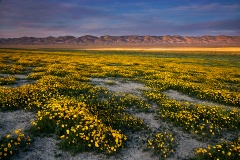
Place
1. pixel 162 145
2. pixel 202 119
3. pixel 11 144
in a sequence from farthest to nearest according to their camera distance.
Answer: pixel 202 119, pixel 162 145, pixel 11 144

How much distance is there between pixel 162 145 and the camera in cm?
905

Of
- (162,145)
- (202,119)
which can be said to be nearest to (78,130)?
(162,145)

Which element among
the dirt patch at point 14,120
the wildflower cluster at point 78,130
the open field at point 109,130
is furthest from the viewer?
the dirt patch at point 14,120

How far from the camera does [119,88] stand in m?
19.2

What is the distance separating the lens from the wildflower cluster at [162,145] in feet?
28.1

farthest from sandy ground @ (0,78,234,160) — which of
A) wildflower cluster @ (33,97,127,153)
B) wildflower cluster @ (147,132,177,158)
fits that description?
wildflower cluster @ (33,97,127,153)

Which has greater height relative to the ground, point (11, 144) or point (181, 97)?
point (11, 144)

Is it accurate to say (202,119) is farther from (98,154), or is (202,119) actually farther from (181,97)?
(98,154)

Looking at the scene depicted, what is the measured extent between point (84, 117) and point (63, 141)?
123cm

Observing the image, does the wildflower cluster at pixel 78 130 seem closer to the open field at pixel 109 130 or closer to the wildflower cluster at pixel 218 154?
the open field at pixel 109 130

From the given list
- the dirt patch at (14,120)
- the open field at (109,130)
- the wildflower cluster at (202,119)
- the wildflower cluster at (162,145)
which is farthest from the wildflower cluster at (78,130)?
the wildflower cluster at (202,119)

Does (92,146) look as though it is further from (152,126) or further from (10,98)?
(10,98)

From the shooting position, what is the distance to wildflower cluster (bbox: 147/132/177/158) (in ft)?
28.1

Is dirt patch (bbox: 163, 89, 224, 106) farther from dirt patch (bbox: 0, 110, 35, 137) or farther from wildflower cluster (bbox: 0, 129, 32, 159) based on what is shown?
wildflower cluster (bbox: 0, 129, 32, 159)
